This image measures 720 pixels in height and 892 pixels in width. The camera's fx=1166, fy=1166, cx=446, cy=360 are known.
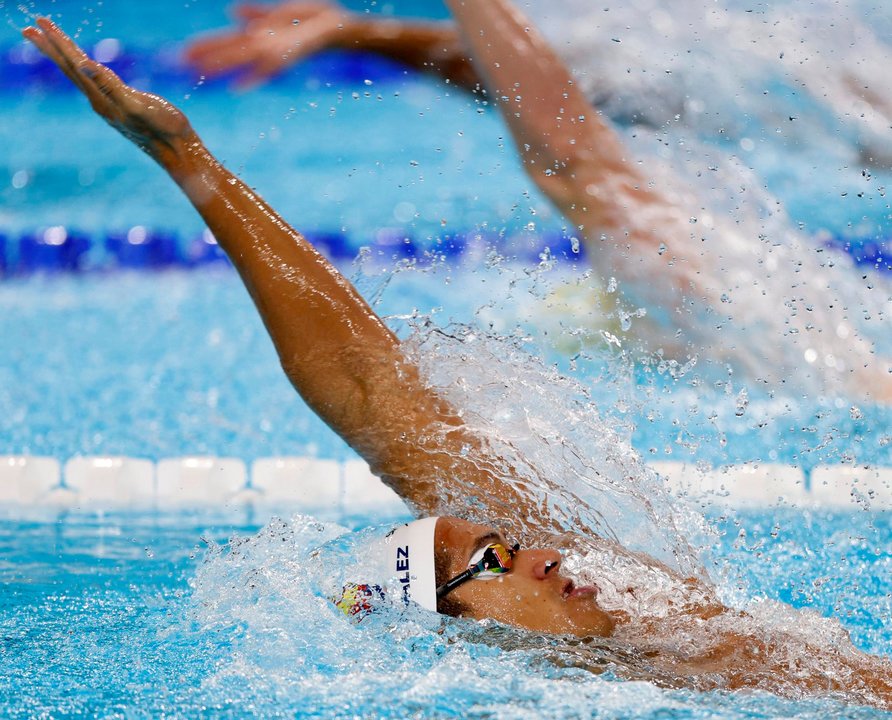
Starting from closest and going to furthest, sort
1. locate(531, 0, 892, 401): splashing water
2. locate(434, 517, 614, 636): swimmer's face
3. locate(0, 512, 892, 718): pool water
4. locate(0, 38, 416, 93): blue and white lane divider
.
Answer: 1. locate(0, 512, 892, 718): pool water
2. locate(434, 517, 614, 636): swimmer's face
3. locate(531, 0, 892, 401): splashing water
4. locate(0, 38, 416, 93): blue and white lane divider

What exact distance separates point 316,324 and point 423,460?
0.32 meters


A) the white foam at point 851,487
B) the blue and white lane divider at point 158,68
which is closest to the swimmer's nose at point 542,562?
the white foam at point 851,487

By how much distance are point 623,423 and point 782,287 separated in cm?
175

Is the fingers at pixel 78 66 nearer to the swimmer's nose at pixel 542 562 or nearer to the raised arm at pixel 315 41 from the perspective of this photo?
the swimmer's nose at pixel 542 562

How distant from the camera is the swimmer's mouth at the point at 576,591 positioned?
1879 mm

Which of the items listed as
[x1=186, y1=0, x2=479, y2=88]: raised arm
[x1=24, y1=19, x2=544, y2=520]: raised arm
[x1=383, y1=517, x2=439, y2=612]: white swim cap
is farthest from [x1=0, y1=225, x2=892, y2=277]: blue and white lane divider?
[x1=383, y1=517, x2=439, y2=612]: white swim cap

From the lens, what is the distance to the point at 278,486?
3295mm

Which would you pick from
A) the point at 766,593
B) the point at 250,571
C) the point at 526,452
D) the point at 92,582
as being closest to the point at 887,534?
the point at 766,593

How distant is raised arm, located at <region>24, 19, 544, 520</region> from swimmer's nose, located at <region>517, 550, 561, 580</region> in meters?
0.31

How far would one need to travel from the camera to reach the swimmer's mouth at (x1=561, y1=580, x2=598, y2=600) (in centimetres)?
188

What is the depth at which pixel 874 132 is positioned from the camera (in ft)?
17.1

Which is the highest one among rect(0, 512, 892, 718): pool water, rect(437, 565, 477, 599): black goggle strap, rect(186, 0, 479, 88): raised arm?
rect(186, 0, 479, 88): raised arm

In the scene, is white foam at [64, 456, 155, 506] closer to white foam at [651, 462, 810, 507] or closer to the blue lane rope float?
white foam at [651, 462, 810, 507]

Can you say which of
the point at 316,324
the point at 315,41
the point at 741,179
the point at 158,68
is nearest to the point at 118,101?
the point at 316,324
